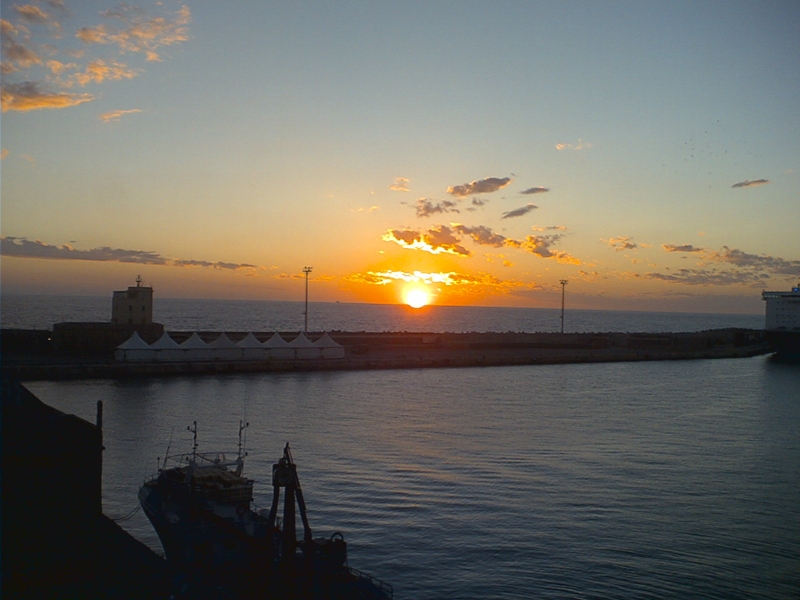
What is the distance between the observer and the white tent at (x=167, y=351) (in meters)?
56.6

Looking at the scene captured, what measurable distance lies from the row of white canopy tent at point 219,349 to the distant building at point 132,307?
5.44 meters

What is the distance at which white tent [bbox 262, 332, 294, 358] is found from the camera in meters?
62.8

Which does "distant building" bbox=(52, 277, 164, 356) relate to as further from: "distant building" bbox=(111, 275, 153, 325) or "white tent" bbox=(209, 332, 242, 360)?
"white tent" bbox=(209, 332, 242, 360)

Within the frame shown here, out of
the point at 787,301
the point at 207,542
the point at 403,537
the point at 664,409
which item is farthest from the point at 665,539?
the point at 787,301

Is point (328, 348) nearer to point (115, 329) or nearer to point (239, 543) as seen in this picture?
point (115, 329)

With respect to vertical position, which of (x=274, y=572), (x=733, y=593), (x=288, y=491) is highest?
(x=288, y=491)

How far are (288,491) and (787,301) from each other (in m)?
107

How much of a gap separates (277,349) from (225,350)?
5.16 m

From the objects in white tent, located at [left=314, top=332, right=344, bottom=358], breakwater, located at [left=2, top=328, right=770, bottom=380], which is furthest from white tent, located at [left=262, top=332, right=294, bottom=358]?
white tent, located at [left=314, top=332, right=344, bottom=358]

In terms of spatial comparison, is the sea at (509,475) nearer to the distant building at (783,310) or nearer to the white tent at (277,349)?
the white tent at (277,349)

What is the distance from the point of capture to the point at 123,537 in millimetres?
15523

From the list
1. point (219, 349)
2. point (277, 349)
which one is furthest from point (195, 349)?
point (277, 349)

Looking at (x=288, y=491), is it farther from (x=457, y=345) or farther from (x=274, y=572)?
(x=457, y=345)

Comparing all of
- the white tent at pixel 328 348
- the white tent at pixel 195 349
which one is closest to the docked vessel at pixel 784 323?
the white tent at pixel 328 348
